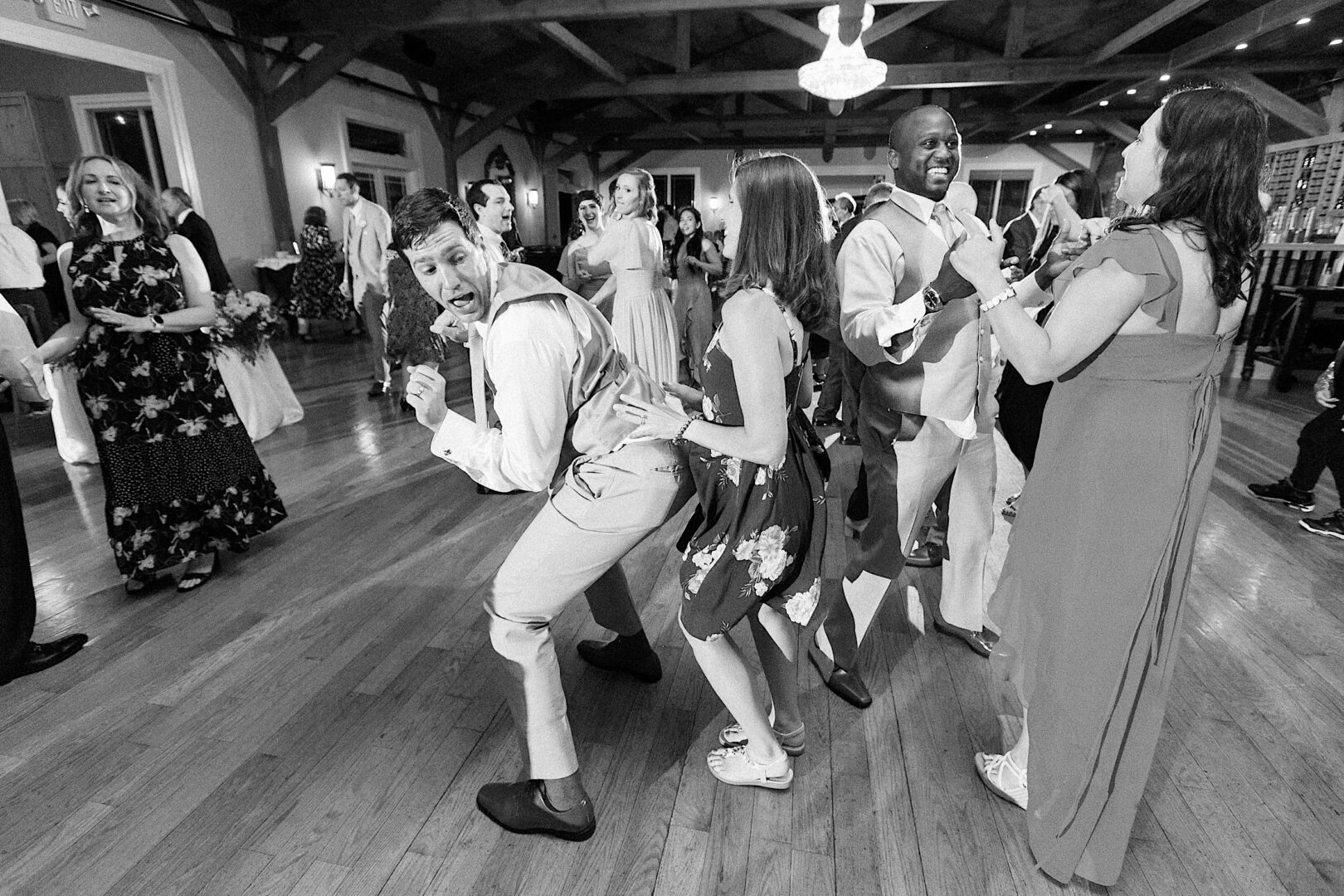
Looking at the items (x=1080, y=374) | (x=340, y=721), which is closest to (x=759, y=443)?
(x=1080, y=374)

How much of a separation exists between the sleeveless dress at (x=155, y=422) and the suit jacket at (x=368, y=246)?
2581 mm

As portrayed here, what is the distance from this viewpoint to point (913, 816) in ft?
5.25

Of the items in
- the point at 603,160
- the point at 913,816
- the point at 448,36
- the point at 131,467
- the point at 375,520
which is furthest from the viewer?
the point at 603,160

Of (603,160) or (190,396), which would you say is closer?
(190,396)

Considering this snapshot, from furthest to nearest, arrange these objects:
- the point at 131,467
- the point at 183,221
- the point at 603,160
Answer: the point at 603,160 → the point at 183,221 → the point at 131,467

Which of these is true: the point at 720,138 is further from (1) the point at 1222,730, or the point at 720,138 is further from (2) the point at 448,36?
(1) the point at 1222,730

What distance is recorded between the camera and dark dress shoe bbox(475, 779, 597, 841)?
152 centimetres

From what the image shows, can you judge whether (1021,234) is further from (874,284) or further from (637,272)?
(874,284)

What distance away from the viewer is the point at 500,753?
181 centimetres

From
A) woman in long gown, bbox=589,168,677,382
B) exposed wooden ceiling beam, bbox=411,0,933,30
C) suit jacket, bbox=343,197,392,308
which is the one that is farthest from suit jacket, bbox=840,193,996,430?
exposed wooden ceiling beam, bbox=411,0,933,30

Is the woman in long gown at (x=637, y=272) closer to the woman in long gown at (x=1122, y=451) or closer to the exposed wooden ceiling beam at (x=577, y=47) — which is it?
the woman in long gown at (x=1122, y=451)

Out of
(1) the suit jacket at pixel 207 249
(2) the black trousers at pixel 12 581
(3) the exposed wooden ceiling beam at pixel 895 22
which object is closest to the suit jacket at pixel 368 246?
(1) the suit jacket at pixel 207 249

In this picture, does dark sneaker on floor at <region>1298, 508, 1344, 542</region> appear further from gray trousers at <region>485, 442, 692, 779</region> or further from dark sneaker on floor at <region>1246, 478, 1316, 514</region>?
gray trousers at <region>485, 442, 692, 779</region>

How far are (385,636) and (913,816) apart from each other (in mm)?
1718
